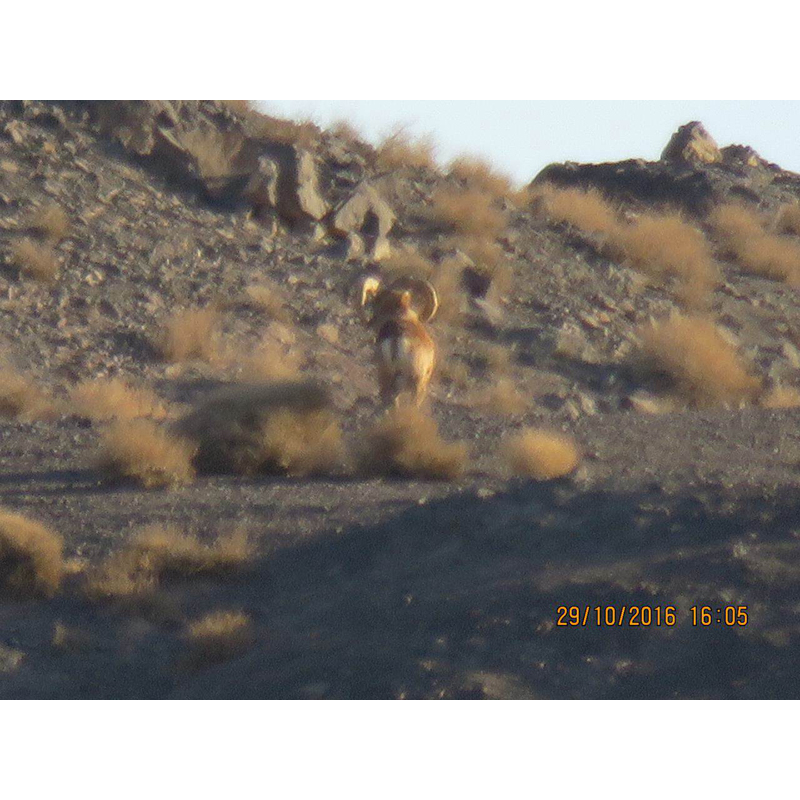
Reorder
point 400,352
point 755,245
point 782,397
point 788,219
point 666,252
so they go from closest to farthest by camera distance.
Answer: point 400,352, point 782,397, point 666,252, point 755,245, point 788,219

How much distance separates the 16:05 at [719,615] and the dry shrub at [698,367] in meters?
12.4

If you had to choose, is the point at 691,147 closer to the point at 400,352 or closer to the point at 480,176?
the point at 480,176

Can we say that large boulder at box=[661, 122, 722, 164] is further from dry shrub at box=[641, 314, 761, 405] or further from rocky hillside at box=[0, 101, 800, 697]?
dry shrub at box=[641, 314, 761, 405]

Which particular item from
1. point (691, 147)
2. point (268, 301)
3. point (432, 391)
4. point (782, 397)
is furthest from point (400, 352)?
point (691, 147)

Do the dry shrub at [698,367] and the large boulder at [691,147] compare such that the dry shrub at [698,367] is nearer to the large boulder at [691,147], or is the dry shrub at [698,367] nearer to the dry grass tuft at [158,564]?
the dry grass tuft at [158,564]

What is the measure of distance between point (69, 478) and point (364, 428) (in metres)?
2.94

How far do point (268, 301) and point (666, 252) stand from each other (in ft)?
30.3

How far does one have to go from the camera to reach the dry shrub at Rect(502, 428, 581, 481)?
12961 millimetres

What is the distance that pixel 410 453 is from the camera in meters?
13.1

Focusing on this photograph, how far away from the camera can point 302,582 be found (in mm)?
10586

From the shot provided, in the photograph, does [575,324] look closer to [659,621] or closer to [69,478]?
[69,478]

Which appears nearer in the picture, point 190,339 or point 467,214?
point 190,339

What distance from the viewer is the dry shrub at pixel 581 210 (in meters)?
29.6

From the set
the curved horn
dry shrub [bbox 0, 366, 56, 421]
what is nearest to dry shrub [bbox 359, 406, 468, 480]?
the curved horn
